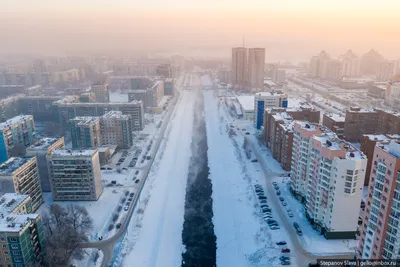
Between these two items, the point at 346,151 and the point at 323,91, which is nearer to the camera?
the point at 346,151

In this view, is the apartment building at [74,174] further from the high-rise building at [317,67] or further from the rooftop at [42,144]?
the high-rise building at [317,67]

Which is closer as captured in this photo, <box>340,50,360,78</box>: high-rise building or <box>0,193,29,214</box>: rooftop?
<box>0,193,29,214</box>: rooftop

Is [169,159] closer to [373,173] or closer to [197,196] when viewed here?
[197,196]

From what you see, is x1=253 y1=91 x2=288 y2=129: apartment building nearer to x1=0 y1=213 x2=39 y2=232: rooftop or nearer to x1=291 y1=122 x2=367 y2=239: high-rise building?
x1=291 y1=122 x2=367 y2=239: high-rise building

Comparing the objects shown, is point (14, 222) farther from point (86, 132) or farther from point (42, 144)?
point (86, 132)

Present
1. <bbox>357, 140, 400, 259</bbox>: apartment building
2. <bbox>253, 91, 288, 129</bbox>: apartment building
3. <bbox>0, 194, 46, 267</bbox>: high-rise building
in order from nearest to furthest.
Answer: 1. <bbox>357, 140, 400, 259</bbox>: apartment building
2. <bbox>0, 194, 46, 267</bbox>: high-rise building
3. <bbox>253, 91, 288, 129</bbox>: apartment building

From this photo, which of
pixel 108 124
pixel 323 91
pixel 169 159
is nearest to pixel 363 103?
pixel 323 91

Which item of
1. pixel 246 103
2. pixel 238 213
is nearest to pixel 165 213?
pixel 238 213

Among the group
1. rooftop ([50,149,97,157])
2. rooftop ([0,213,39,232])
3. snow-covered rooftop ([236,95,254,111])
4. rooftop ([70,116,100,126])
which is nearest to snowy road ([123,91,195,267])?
rooftop ([0,213,39,232])
